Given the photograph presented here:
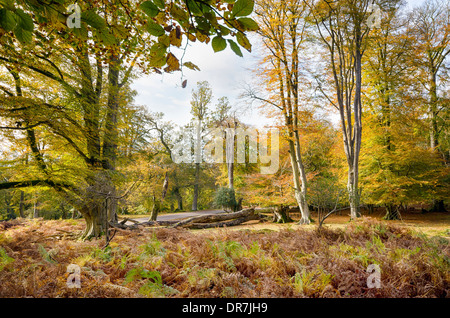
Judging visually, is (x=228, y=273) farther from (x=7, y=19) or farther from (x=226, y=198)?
(x=226, y=198)

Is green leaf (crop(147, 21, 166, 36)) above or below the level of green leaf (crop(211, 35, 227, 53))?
above

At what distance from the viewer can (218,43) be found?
91cm

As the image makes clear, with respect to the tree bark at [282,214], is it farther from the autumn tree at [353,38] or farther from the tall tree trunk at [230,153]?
the tall tree trunk at [230,153]

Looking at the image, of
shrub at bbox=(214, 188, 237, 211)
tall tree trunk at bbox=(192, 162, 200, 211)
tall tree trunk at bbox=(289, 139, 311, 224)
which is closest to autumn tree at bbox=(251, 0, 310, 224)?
tall tree trunk at bbox=(289, 139, 311, 224)

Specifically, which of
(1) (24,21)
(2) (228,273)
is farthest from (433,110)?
(1) (24,21)

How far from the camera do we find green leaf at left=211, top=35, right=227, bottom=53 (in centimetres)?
91

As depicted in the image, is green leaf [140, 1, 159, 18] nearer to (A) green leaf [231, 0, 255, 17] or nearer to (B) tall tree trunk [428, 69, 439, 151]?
(A) green leaf [231, 0, 255, 17]

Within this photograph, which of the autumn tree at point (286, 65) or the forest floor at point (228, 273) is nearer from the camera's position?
the forest floor at point (228, 273)

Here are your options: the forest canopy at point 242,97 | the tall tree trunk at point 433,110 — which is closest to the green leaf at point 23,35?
the forest canopy at point 242,97

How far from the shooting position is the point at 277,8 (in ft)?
29.6

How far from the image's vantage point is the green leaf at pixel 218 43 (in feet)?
2.97
